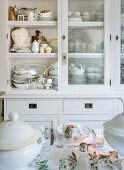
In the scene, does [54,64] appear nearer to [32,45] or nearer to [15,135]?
[32,45]

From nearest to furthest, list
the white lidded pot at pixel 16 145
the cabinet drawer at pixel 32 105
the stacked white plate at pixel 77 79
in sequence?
the white lidded pot at pixel 16 145
the cabinet drawer at pixel 32 105
the stacked white plate at pixel 77 79

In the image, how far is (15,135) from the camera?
90cm

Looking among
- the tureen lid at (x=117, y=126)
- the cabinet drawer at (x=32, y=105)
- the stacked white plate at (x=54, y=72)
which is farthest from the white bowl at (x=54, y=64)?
the tureen lid at (x=117, y=126)

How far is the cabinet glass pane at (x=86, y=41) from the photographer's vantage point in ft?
7.78

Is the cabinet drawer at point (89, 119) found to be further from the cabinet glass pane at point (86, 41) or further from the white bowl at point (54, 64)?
the white bowl at point (54, 64)

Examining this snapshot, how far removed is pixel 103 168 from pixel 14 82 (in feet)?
5.59

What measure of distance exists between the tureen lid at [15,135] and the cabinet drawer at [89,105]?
1.33 metres

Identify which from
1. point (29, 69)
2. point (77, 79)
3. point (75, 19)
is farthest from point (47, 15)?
point (77, 79)

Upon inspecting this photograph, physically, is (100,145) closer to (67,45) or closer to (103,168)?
(103,168)

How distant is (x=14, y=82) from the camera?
246 centimetres

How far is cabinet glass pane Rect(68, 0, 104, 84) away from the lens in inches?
93.4

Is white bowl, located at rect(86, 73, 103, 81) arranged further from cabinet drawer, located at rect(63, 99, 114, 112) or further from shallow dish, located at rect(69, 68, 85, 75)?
cabinet drawer, located at rect(63, 99, 114, 112)

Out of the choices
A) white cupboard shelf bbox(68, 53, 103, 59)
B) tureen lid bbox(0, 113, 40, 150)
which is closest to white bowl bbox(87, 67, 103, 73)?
white cupboard shelf bbox(68, 53, 103, 59)

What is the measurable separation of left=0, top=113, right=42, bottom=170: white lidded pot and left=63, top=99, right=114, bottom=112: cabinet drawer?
1337mm
